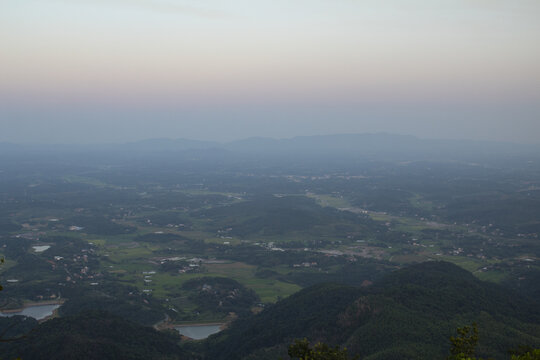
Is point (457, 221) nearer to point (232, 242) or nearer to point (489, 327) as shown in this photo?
point (232, 242)

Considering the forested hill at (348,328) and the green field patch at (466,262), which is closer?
the forested hill at (348,328)

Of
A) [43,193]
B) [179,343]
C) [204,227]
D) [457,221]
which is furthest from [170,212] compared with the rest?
[179,343]

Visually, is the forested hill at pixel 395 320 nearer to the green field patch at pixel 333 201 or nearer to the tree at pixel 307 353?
the tree at pixel 307 353


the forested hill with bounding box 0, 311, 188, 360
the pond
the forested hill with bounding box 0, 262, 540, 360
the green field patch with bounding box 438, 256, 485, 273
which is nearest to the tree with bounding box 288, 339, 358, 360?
the forested hill with bounding box 0, 262, 540, 360

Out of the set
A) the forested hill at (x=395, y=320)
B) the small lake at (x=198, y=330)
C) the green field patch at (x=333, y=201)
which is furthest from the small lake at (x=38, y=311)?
the green field patch at (x=333, y=201)

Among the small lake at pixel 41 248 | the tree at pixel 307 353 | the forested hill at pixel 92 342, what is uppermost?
the tree at pixel 307 353

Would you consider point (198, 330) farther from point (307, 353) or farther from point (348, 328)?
point (307, 353)
